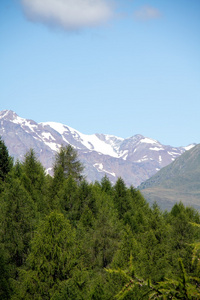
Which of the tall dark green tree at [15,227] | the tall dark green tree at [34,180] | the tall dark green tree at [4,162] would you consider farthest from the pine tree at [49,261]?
the tall dark green tree at [4,162]

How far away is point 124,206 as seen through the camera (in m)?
68.7

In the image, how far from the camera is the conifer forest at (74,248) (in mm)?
26375

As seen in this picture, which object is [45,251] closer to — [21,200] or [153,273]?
[21,200]

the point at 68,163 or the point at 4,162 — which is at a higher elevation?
the point at 68,163

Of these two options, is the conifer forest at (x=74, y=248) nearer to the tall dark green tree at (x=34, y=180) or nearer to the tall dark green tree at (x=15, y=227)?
the tall dark green tree at (x=15, y=227)

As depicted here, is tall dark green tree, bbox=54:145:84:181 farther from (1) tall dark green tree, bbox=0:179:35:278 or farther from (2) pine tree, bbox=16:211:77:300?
(2) pine tree, bbox=16:211:77:300

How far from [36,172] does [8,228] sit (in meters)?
31.0

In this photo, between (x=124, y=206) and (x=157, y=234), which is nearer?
(x=157, y=234)

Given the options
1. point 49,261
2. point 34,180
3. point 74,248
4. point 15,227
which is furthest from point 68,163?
point 49,261

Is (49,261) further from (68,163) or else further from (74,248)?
(68,163)

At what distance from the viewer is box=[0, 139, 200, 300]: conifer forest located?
1038 inches

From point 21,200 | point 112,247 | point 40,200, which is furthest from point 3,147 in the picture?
point 112,247

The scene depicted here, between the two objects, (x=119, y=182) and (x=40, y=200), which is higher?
(x=119, y=182)

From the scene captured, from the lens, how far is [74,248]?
32.6m
